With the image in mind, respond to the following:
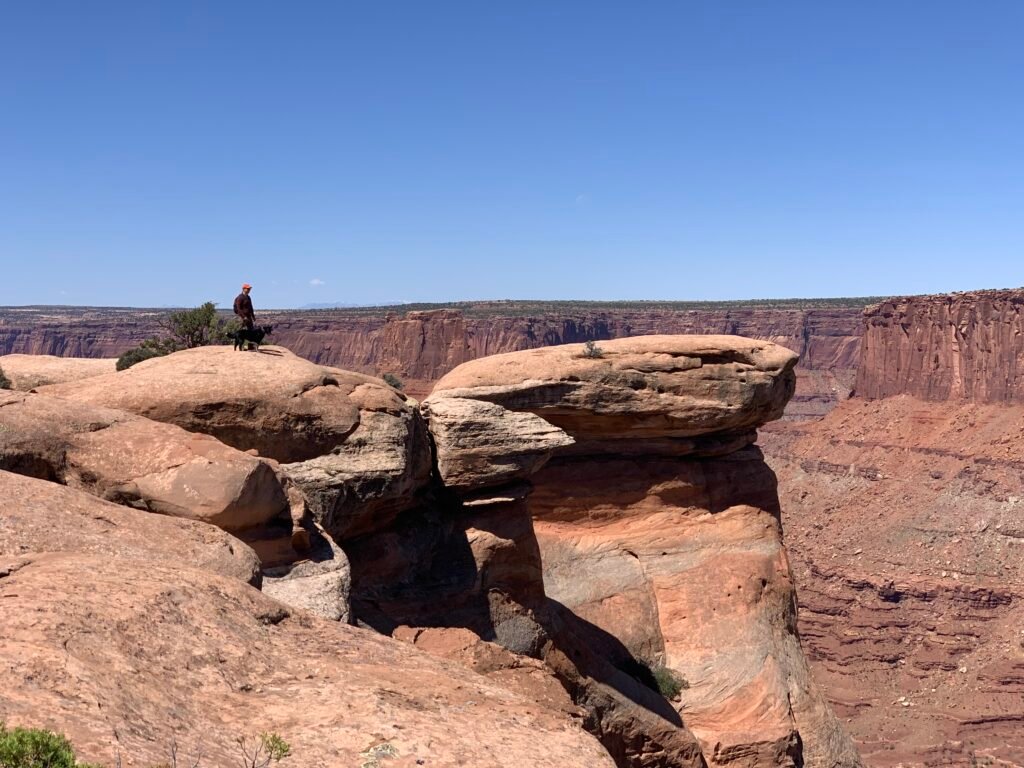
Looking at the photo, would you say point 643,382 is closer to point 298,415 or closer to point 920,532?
point 298,415

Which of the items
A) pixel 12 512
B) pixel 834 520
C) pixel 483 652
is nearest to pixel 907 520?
pixel 834 520

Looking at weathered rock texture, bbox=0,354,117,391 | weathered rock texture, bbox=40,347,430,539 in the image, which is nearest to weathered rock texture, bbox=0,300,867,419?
weathered rock texture, bbox=0,354,117,391

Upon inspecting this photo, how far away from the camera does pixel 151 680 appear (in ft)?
19.7

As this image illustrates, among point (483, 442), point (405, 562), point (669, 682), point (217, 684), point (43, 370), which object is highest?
point (43, 370)

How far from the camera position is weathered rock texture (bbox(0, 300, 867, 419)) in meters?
112

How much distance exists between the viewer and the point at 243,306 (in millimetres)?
17344

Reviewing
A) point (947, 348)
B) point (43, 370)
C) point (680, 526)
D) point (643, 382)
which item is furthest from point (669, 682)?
point (947, 348)

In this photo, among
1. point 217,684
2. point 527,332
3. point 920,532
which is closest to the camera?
point 217,684

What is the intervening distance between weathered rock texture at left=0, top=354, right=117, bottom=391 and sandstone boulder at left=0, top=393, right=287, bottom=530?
14.7 feet

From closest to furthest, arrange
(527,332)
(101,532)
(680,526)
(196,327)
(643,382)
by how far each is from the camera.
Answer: (101,532) → (643,382) → (680,526) → (196,327) → (527,332)

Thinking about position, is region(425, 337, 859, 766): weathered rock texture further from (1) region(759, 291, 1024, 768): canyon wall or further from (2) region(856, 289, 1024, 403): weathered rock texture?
(2) region(856, 289, 1024, 403): weathered rock texture

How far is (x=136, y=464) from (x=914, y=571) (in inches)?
2165

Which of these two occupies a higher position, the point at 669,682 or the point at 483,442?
the point at 483,442

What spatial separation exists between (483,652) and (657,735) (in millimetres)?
5029
